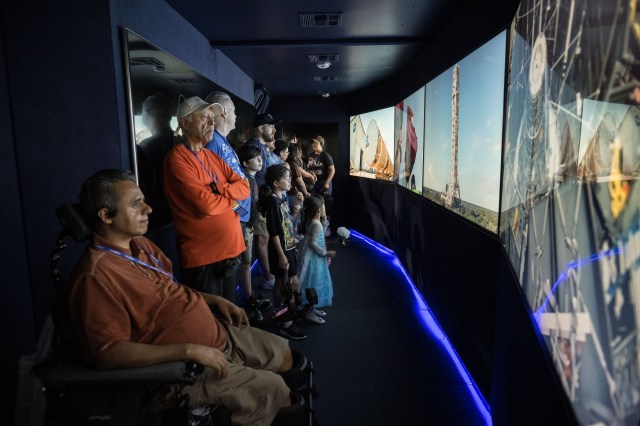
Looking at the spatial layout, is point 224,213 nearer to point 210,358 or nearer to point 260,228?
point 210,358

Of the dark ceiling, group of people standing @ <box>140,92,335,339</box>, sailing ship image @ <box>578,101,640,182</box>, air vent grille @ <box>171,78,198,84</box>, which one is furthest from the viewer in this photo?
the dark ceiling

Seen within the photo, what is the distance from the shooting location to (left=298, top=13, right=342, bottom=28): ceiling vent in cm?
335

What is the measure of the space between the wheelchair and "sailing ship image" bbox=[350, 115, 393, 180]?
5153 millimetres

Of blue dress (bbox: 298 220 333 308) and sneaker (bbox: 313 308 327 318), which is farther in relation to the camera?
sneaker (bbox: 313 308 327 318)

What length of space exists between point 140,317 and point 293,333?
6.09ft

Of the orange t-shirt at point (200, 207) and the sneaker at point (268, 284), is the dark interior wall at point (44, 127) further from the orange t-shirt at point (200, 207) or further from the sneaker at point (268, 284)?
the sneaker at point (268, 284)

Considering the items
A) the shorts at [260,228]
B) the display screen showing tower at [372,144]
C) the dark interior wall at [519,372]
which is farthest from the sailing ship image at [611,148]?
the display screen showing tower at [372,144]

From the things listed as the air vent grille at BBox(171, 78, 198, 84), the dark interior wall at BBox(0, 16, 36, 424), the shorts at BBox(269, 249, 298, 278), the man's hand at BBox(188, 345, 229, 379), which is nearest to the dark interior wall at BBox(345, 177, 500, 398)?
the shorts at BBox(269, 249, 298, 278)

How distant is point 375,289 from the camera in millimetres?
4398

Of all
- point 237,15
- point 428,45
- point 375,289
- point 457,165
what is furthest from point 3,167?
point 428,45

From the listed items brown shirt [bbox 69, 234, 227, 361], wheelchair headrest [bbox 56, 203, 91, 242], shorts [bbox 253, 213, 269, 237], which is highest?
wheelchair headrest [bbox 56, 203, 91, 242]

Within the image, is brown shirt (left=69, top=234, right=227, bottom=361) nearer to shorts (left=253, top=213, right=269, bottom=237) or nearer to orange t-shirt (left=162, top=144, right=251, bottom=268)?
orange t-shirt (left=162, top=144, right=251, bottom=268)

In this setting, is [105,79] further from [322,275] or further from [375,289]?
[375,289]

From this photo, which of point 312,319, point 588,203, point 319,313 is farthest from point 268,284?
point 588,203
